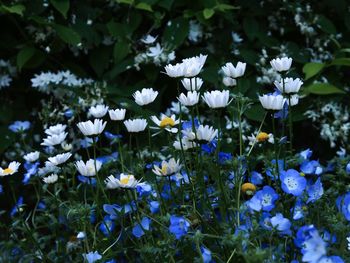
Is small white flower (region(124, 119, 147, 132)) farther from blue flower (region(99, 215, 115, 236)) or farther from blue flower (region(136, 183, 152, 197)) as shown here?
blue flower (region(99, 215, 115, 236))

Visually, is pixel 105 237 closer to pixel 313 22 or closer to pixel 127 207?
pixel 127 207

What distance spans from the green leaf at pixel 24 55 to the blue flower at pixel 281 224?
1.61 meters

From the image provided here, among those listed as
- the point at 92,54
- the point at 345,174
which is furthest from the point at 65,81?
the point at 345,174

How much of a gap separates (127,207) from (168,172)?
28 centimetres

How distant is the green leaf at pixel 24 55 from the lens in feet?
9.91

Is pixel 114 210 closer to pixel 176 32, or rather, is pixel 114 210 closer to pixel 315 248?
pixel 315 248

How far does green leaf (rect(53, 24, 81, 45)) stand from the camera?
297 cm

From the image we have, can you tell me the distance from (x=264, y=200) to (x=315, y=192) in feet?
0.52

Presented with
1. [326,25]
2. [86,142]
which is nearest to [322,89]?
[326,25]

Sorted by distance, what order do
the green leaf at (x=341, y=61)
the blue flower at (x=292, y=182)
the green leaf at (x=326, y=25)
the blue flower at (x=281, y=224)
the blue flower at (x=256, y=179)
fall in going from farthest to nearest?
1. the green leaf at (x=326, y=25)
2. the green leaf at (x=341, y=61)
3. the blue flower at (x=256, y=179)
4. the blue flower at (x=292, y=182)
5. the blue flower at (x=281, y=224)

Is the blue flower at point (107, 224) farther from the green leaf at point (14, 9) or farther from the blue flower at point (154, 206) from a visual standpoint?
the green leaf at point (14, 9)

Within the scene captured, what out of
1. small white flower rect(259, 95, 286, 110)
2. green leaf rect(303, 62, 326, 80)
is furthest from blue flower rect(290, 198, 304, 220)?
green leaf rect(303, 62, 326, 80)

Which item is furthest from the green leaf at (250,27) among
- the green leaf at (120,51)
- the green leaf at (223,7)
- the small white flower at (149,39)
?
the green leaf at (120,51)

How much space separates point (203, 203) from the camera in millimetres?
1971
